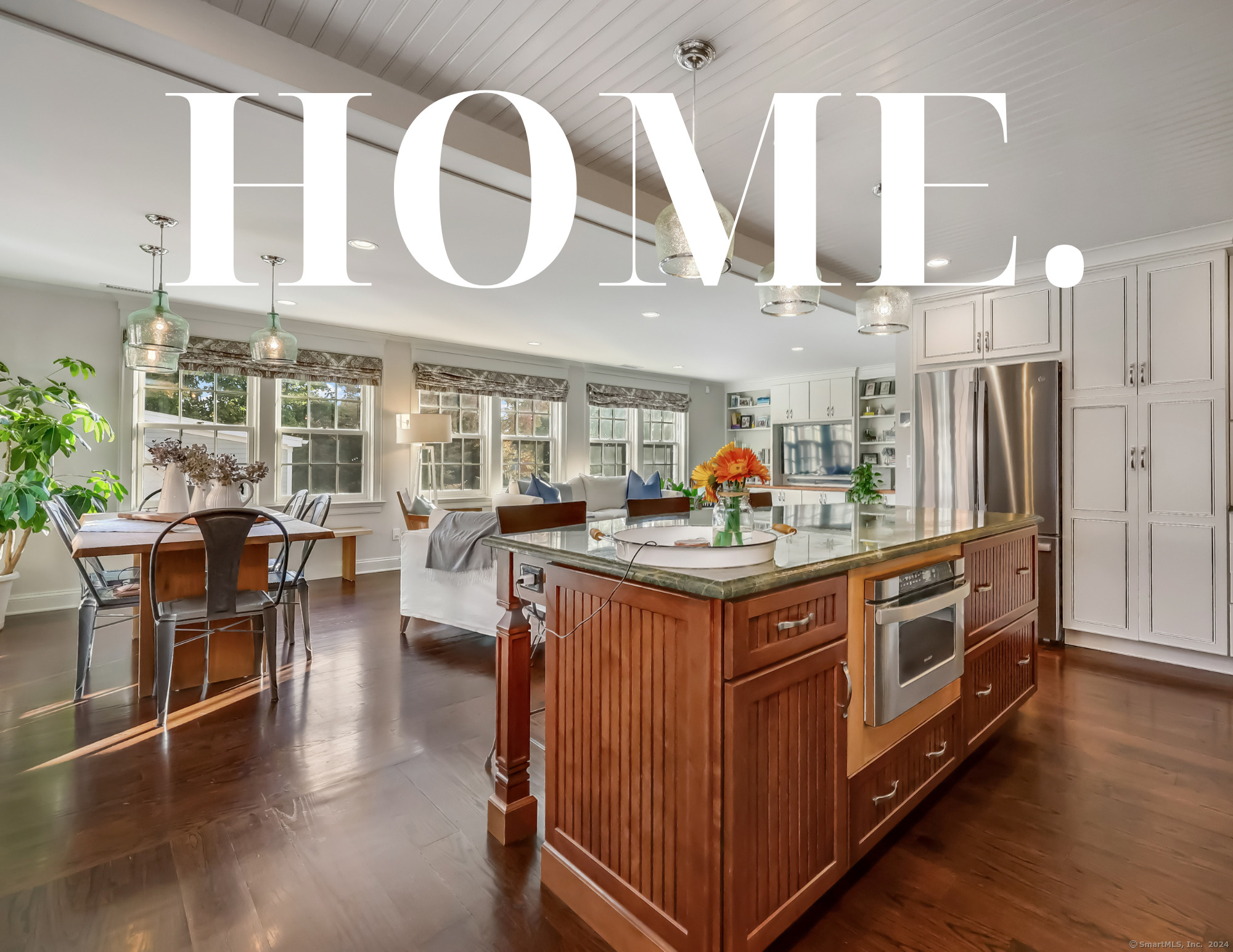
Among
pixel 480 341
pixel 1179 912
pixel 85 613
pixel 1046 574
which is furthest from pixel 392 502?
pixel 1179 912

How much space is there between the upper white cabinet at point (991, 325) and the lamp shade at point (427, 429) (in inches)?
167

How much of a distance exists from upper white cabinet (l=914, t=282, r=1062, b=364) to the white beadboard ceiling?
96cm

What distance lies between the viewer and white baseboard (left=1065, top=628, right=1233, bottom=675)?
3.33m

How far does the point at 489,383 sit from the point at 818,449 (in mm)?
4586

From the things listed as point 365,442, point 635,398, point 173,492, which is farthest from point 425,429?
point 635,398

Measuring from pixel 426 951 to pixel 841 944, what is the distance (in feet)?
3.06

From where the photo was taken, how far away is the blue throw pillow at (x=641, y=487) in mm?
7383

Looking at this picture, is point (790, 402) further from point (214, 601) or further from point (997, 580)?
point (214, 601)

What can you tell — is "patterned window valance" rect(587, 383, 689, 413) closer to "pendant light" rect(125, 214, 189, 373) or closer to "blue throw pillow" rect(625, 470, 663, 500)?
"blue throw pillow" rect(625, 470, 663, 500)

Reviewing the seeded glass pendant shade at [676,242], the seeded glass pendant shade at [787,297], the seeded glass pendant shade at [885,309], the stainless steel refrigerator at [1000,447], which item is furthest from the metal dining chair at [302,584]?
the stainless steel refrigerator at [1000,447]

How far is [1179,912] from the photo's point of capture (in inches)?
57.7

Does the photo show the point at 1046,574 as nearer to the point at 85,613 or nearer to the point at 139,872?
the point at 139,872

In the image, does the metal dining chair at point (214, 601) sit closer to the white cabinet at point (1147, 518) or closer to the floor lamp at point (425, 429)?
the floor lamp at point (425, 429)

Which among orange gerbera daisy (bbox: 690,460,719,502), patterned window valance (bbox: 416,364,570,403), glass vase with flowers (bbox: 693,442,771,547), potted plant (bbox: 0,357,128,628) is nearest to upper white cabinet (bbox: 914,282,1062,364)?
glass vase with flowers (bbox: 693,442,771,547)
